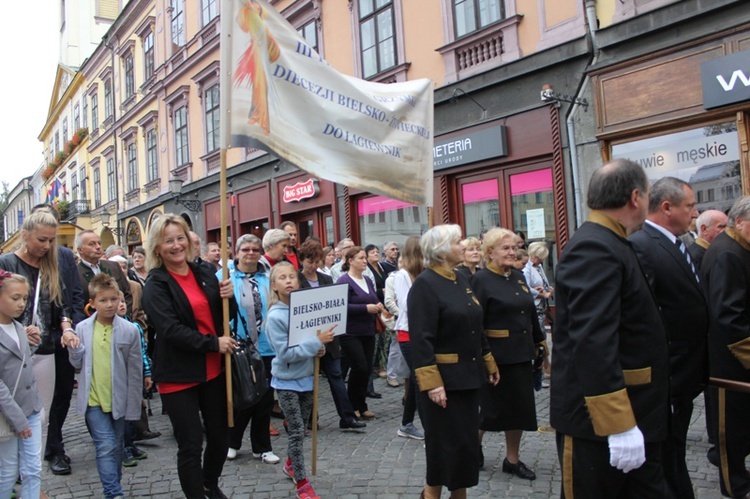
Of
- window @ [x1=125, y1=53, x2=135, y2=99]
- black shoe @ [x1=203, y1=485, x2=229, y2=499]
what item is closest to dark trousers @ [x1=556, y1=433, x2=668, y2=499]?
black shoe @ [x1=203, y1=485, x2=229, y2=499]

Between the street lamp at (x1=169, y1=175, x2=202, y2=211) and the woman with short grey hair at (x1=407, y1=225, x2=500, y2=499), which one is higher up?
the street lamp at (x1=169, y1=175, x2=202, y2=211)

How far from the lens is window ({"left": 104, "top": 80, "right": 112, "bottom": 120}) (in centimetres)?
3082

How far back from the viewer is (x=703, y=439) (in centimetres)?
536

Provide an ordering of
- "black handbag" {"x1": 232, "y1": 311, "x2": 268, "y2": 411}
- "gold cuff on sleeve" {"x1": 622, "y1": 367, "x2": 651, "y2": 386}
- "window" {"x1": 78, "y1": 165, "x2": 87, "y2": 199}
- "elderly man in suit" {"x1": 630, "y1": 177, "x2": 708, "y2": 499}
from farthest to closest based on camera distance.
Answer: "window" {"x1": 78, "y1": 165, "x2": 87, "y2": 199}, "black handbag" {"x1": 232, "y1": 311, "x2": 268, "y2": 411}, "elderly man in suit" {"x1": 630, "y1": 177, "x2": 708, "y2": 499}, "gold cuff on sleeve" {"x1": 622, "y1": 367, "x2": 651, "y2": 386}

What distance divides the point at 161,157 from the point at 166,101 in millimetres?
2197

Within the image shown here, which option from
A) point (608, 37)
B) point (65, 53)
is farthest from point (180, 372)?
point (65, 53)

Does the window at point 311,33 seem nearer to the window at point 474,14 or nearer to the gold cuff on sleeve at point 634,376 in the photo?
the window at point 474,14

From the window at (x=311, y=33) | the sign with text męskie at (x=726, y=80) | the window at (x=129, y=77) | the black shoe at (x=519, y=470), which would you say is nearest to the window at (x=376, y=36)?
the window at (x=311, y=33)

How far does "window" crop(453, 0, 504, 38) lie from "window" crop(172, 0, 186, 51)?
1345cm

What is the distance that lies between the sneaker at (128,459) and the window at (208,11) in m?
17.2

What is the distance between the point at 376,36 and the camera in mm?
13758

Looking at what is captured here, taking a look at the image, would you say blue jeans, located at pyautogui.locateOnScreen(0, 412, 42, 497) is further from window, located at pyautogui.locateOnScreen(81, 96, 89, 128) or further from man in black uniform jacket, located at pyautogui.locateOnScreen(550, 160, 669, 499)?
window, located at pyautogui.locateOnScreen(81, 96, 89, 128)

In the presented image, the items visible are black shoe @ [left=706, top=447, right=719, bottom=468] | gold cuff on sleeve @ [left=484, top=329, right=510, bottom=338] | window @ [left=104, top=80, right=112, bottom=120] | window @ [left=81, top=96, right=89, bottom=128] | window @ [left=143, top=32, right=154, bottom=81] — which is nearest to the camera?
black shoe @ [left=706, top=447, right=719, bottom=468]

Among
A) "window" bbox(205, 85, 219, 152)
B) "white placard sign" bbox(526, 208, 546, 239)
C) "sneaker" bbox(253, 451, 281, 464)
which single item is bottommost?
"sneaker" bbox(253, 451, 281, 464)
